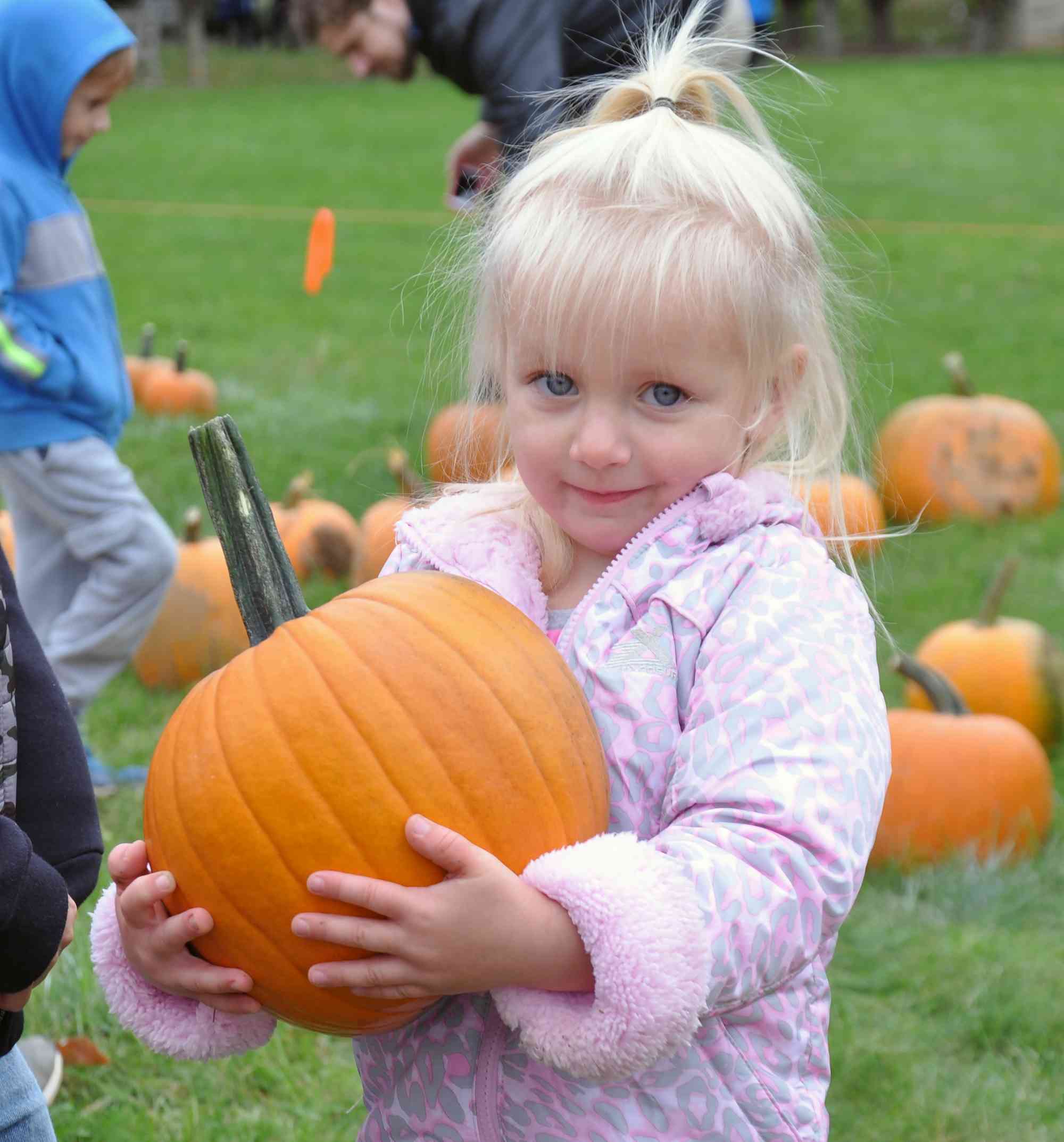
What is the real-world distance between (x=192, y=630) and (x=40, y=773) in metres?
3.37

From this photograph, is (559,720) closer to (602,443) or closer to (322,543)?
(602,443)

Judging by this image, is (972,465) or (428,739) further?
(972,465)

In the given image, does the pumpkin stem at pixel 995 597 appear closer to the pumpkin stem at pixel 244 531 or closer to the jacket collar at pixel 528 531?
the jacket collar at pixel 528 531

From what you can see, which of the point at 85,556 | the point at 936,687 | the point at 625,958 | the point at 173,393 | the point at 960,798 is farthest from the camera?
the point at 173,393

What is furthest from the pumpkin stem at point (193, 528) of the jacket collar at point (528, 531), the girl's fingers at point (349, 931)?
the girl's fingers at point (349, 931)

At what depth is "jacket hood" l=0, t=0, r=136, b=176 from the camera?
184 inches

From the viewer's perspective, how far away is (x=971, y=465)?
23.0 ft

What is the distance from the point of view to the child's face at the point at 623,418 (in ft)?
6.34

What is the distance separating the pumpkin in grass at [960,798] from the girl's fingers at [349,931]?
280 centimetres

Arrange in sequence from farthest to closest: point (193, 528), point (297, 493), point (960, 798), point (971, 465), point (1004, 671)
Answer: point (971, 465) → point (297, 493) → point (193, 528) → point (1004, 671) → point (960, 798)

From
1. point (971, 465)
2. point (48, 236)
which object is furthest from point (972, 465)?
point (48, 236)

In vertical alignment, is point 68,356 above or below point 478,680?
below

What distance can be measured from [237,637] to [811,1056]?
3.86m

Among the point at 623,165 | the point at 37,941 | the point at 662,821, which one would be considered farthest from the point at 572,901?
the point at 623,165
